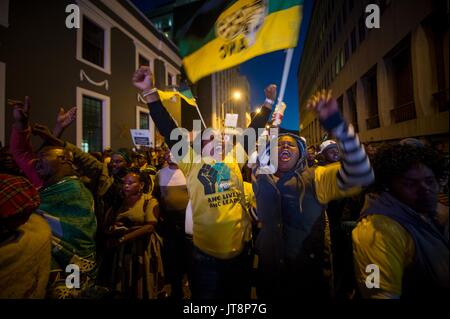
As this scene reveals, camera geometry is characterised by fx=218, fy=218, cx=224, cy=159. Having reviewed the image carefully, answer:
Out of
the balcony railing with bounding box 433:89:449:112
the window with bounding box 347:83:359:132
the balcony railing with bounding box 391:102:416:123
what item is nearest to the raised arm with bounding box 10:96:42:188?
the balcony railing with bounding box 433:89:449:112

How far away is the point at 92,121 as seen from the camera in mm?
9867

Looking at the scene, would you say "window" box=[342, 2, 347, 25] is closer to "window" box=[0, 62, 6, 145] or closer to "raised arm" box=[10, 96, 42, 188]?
"window" box=[0, 62, 6, 145]

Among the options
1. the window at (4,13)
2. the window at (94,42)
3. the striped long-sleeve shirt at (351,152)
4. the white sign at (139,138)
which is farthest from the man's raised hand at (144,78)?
the window at (94,42)

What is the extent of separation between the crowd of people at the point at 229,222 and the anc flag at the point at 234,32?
23.8 inches

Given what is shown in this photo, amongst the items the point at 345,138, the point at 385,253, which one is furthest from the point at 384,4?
the point at 385,253

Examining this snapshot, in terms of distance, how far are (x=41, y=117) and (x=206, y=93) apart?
20.8 metres

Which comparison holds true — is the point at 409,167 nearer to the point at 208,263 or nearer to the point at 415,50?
the point at 208,263

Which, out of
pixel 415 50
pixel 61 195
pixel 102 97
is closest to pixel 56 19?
pixel 102 97

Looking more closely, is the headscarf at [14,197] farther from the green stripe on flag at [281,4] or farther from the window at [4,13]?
the window at [4,13]

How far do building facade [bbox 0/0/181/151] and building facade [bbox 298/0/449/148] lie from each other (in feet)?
27.7

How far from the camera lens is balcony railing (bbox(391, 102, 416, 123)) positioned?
21.8 feet

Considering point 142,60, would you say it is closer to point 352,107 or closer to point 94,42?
point 94,42

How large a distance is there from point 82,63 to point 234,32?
8.93m
